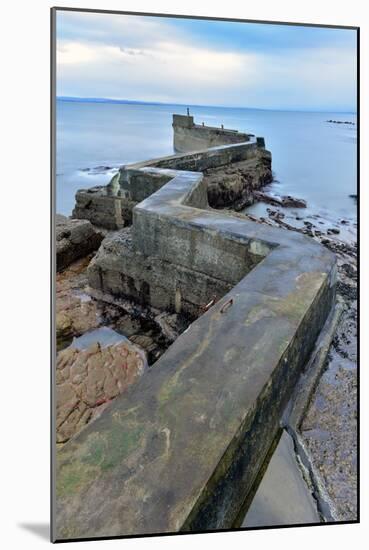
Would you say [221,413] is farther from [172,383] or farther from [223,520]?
[223,520]

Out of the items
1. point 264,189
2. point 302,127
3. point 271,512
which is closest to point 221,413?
point 271,512

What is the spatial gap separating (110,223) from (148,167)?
3.85ft

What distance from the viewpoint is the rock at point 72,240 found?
5439mm

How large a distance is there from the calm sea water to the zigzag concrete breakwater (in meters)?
0.91

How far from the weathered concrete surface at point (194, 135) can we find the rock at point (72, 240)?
360 inches

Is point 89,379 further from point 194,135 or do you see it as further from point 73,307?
point 194,135

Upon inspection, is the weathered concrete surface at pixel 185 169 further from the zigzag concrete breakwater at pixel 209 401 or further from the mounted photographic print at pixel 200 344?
the zigzag concrete breakwater at pixel 209 401

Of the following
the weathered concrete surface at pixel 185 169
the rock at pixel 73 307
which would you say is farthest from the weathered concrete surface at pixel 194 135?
the rock at pixel 73 307

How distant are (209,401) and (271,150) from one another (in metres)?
8.59

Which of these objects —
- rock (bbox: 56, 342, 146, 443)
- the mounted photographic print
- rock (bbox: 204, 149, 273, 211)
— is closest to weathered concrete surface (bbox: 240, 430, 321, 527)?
the mounted photographic print

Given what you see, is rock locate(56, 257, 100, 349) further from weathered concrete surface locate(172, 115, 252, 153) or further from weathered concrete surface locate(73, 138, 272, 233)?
weathered concrete surface locate(172, 115, 252, 153)

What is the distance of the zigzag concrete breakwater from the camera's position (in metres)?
1.58

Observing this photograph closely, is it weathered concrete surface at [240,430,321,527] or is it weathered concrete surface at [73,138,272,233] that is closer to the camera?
weathered concrete surface at [240,430,321,527]

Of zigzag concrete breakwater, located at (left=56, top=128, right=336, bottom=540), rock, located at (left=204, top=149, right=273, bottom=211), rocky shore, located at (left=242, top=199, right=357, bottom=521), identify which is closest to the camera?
zigzag concrete breakwater, located at (left=56, top=128, right=336, bottom=540)
